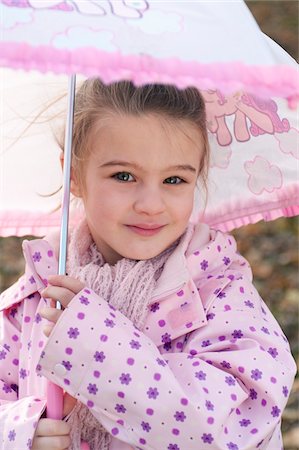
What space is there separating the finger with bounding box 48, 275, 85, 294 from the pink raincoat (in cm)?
3

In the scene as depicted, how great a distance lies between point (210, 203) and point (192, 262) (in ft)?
1.39

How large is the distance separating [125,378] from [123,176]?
456 millimetres

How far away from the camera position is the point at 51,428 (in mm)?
2037

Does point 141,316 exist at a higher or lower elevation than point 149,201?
lower

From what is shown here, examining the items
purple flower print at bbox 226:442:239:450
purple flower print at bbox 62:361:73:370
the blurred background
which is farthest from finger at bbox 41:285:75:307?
the blurred background

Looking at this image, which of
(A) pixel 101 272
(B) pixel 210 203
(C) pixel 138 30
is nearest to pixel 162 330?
(A) pixel 101 272

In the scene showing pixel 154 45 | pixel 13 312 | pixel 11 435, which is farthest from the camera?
pixel 13 312

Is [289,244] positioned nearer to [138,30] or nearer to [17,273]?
[17,273]

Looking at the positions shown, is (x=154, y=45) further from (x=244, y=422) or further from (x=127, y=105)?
(x=244, y=422)

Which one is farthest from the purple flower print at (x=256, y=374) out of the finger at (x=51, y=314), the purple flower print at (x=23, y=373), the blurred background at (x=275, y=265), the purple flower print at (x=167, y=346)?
the blurred background at (x=275, y=265)

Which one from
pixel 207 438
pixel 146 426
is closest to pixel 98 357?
pixel 146 426

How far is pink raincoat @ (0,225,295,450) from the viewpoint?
197 centimetres

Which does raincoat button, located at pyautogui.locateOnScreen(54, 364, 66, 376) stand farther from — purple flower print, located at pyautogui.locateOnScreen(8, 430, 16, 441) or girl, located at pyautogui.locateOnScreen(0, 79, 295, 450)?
purple flower print, located at pyautogui.locateOnScreen(8, 430, 16, 441)

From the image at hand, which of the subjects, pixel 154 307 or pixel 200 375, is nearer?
pixel 200 375
